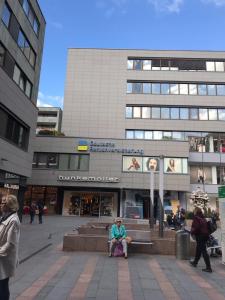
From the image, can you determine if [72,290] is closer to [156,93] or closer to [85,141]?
[85,141]

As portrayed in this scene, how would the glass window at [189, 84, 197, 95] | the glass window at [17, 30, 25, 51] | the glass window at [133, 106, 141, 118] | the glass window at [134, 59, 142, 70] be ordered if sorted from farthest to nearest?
the glass window at [134, 59, 142, 70], the glass window at [189, 84, 197, 95], the glass window at [133, 106, 141, 118], the glass window at [17, 30, 25, 51]

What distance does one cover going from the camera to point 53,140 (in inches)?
1578

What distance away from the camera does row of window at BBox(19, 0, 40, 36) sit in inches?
985

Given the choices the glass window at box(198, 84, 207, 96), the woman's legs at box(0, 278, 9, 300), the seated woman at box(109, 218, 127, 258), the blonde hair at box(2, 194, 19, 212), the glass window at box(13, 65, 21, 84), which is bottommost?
the woman's legs at box(0, 278, 9, 300)

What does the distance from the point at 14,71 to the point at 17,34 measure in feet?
8.83

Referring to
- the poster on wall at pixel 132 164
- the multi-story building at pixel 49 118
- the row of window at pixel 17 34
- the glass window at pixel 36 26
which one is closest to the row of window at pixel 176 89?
the poster on wall at pixel 132 164

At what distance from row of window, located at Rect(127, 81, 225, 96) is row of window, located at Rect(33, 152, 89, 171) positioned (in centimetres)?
1249

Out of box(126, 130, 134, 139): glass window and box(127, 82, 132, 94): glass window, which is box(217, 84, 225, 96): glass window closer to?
box(127, 82, 132, 94): glass window

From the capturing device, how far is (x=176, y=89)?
45406 mm

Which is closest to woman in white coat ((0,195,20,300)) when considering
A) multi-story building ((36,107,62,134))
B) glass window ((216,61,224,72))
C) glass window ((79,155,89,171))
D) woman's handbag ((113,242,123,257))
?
woman's handbag ((113,242,123,257))

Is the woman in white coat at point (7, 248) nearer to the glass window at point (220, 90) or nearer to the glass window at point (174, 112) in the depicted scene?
the glass window at point (174, 112)

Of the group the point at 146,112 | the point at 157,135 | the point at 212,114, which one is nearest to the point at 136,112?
the point at 146,112

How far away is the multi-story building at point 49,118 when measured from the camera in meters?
78.9

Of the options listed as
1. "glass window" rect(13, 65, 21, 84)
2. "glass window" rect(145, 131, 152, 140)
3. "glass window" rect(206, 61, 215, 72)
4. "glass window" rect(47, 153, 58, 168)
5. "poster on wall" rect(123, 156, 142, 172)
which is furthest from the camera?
"glass window" rect(206, 61, 215, 72)
